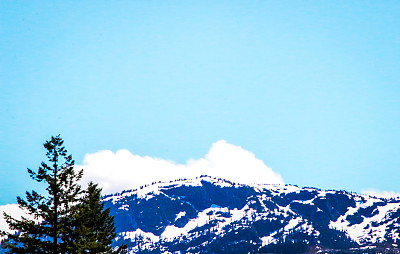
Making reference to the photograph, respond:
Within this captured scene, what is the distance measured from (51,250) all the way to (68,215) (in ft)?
8.31

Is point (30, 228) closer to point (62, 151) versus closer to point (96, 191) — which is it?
point (62, 151)

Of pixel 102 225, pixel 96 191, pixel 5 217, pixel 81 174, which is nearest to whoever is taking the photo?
pixel 5 217

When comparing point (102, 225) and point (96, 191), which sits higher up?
point (96, 191)

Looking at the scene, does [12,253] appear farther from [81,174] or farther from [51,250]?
[81,174]

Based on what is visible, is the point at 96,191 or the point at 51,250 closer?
the point at 51,250

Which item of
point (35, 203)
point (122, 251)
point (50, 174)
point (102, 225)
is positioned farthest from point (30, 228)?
point (122, 251)

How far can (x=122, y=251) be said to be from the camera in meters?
49.5

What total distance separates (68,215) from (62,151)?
14.7 feet

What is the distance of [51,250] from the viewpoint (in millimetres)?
29812

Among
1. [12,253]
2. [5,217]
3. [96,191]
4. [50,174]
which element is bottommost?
[12,253]

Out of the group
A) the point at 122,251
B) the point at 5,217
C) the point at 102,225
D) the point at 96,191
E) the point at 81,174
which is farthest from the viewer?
the point at 122,251

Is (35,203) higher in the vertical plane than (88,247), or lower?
higher

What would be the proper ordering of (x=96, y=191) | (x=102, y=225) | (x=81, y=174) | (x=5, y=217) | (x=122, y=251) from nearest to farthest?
(x=5, y=217) < (x=81, y=174) < (x=102, y=225) < (x=96, y=191) < (x=122, y=251)

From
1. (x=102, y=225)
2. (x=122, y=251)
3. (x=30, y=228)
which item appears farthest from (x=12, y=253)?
(x=122, y=251)
